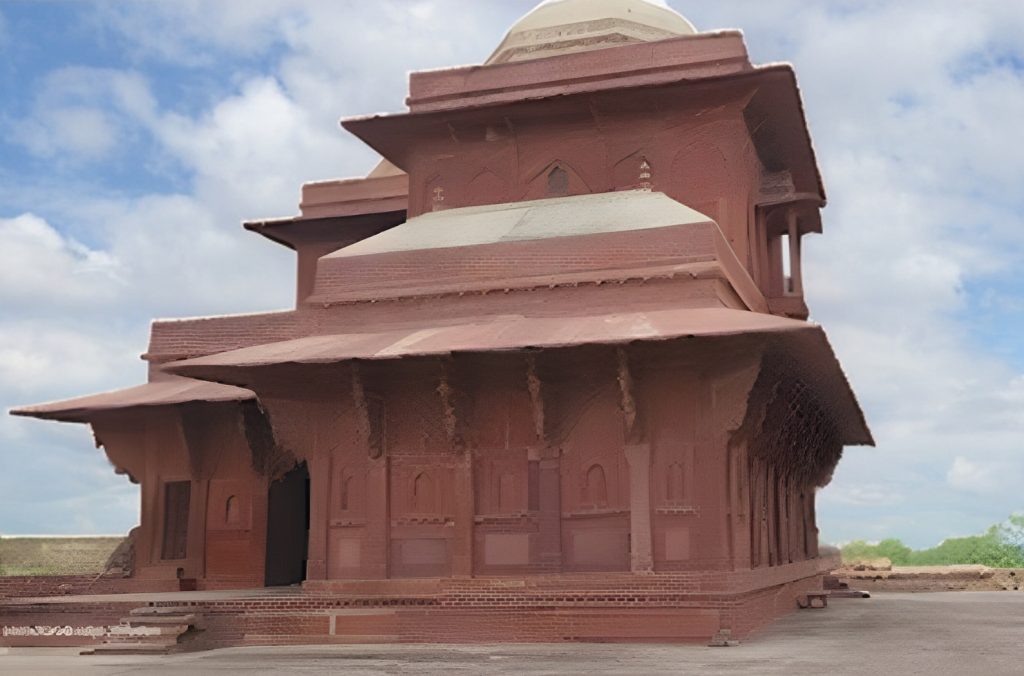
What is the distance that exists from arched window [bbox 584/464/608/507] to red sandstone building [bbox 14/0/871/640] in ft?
0.09

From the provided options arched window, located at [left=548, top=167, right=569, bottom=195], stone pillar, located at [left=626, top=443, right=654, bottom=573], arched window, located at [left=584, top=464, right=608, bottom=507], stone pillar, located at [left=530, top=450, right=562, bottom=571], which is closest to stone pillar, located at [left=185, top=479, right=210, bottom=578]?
stone pillar, located at [left=530, top=450, right=562, bottom=571]

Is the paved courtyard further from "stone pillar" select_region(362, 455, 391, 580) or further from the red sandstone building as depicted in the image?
"stone pillar" select_region(362, 455, 391, 580)

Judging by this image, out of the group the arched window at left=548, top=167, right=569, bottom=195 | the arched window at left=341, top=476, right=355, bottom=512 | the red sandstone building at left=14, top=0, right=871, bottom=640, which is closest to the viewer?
the red sandstone building at left=14, top=0, right=871, bottom=640

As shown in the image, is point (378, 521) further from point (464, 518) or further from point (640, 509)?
point (640, 509)

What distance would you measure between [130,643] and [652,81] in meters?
11.9

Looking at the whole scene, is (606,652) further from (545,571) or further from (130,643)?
(130,643)

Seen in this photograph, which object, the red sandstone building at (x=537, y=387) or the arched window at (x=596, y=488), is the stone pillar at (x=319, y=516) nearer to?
the red sandstone building at (x=537, y=387)

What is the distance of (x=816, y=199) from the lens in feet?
71.6

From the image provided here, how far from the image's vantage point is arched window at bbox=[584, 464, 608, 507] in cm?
1515

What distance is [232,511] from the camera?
20.2 meters

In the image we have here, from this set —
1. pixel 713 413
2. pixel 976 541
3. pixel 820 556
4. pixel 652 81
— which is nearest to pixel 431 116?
pixel 652 81

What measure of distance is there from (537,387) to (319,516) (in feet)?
12.5

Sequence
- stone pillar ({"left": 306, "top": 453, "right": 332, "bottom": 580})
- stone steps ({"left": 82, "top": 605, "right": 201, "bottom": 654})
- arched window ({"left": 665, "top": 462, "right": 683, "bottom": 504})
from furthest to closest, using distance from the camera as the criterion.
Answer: stone pillar ({"left": 306, "top": 453, "right": 332, "bottom": 580}) < arched window ({"left": 665, "top": 462, "right": 683, "bottom": 504}) < stone steps ({"left": 82, "top": 605, "right": 201, "bottom": 654})

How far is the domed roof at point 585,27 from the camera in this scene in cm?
2203
